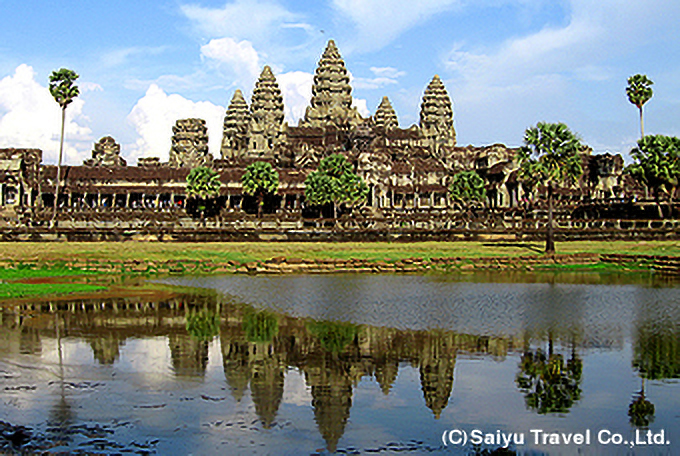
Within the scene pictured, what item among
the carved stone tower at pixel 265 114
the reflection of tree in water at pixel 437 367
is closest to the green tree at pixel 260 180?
the carved stone tower at pixel 265 114

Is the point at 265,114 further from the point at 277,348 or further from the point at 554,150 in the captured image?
the point at 277,348

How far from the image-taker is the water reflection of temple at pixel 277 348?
1473 cm

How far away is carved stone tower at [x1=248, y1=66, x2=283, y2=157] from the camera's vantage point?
588 ft

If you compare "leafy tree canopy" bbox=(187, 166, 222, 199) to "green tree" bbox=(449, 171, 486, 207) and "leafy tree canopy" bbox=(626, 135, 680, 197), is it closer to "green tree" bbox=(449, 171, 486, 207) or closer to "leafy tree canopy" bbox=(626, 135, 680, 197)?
"green tree" bbox=(449, 171, 486, 207)

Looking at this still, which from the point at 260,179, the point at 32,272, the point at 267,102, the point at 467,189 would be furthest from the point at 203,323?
the point at 267,102

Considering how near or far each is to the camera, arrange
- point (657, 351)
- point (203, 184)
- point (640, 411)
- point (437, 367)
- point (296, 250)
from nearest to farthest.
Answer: point (640, 411) < point (437, 367) < point (657, 351) < point (296, 250) < point (203, 184)

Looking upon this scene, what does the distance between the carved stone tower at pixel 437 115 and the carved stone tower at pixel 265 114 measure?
3623cm

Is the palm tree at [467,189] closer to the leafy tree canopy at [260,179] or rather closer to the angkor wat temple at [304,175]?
the angkor wat temple at [304,175]

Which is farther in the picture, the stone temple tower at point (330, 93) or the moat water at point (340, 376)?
the stone temple tower at point (330, 93)

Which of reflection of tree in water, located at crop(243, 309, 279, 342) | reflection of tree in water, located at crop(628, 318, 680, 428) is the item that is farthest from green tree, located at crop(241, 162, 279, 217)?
reflection of tree in water, located at crop(628, 318, 680, 428)

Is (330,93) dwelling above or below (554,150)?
above

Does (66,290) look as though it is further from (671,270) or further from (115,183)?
(115,183)

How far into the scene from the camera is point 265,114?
183 meters

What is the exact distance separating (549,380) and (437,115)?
579ft
